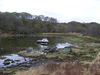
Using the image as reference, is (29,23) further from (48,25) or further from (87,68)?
(87,68)

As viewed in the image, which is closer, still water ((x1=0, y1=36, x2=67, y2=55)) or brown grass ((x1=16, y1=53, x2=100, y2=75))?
brown grass ((x1=16, y1=53, x2=100, y2=75))

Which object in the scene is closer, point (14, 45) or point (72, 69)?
point (72, 69)

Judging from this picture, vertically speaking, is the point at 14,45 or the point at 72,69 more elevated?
the point at 72,69

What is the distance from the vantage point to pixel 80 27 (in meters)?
157

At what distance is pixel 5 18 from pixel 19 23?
26.7 ft

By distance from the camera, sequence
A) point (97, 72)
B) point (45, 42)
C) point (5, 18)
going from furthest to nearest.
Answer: point (5, 18) → point (45, 42) → point (97, 72)

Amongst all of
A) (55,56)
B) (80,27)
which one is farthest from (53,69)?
(80,27)

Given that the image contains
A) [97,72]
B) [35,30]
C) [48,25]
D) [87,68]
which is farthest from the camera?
[48,25]

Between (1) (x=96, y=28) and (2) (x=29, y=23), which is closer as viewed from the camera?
(1) (x=96, y=28)

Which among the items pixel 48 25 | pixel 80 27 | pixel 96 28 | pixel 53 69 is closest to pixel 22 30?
pixel 48 25

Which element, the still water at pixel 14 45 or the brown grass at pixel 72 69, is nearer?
the brown grass at pixel 72 69

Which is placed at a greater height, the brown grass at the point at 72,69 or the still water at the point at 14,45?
the brown grass at the point at 72,69

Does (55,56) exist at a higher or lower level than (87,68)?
lower

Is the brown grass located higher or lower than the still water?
higher
